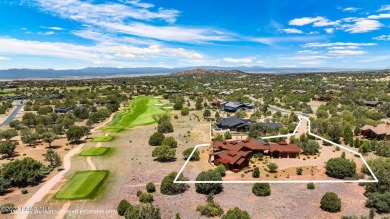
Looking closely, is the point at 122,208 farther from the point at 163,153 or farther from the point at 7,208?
the point at 163,153

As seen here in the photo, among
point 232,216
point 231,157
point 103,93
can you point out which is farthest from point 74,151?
point 103,93

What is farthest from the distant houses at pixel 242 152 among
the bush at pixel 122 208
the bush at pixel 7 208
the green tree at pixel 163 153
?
the bush at pixel 7 208

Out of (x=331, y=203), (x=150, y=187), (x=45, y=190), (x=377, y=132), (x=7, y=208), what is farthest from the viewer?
(x=377, y=132)

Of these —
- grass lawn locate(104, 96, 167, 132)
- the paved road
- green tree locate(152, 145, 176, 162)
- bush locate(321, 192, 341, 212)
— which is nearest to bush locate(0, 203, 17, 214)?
green tree locate(152, 145, 176, 162)

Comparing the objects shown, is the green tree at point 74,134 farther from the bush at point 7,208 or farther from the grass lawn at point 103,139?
the bush at point 7,208

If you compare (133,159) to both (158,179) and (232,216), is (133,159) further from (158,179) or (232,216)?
(232,216)

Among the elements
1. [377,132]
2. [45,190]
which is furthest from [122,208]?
[377,132]

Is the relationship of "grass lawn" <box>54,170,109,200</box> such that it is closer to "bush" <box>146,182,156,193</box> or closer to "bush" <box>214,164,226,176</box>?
"bush" <box>146,182,156,193</box>
